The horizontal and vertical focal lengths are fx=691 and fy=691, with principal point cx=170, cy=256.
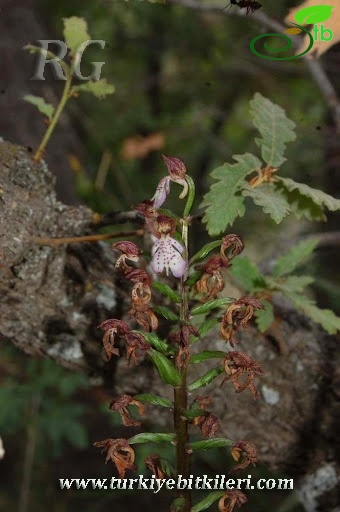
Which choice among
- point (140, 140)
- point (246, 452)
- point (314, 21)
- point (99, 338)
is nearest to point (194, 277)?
point (246, 452)

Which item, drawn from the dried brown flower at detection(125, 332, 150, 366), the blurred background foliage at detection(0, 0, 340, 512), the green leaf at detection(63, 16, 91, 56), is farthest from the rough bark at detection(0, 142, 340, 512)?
the blurred background foliage at detection(0, 0, 340, 512)

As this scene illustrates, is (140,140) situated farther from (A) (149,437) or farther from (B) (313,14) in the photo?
(A) (149,437)

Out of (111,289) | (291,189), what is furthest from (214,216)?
(111,289)

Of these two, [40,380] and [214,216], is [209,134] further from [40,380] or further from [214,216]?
[214,216]

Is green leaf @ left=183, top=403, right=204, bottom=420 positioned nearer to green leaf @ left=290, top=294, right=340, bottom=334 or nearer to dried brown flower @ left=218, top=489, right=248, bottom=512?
dried brown flower @ left=218, top=489, right=248, bottom=512

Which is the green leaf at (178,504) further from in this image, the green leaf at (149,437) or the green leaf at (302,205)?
the green leaf at (302,205)

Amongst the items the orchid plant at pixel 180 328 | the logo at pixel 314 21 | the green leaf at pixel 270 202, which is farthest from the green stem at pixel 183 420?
the logo at pixel 314 21
